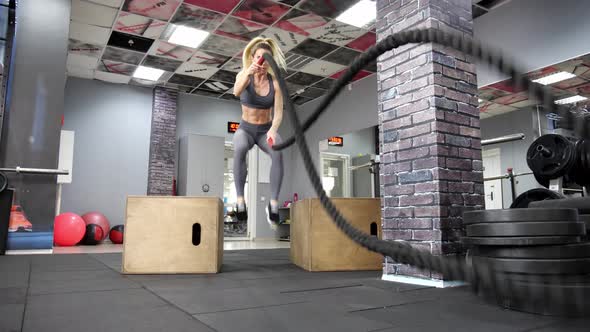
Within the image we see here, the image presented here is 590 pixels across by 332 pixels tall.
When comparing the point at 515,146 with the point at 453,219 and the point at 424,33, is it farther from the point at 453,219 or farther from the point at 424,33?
the point at 424,33

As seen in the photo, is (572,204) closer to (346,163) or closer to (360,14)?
(360,14)

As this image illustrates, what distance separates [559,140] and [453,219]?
39.7 inches

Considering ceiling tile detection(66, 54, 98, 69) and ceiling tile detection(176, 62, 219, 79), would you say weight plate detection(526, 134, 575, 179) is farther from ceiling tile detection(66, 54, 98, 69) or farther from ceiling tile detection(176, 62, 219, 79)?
ceiling tile detection(66, 54, 98, 69)

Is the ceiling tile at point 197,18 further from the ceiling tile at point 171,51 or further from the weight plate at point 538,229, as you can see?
the weight plate at point 538,229

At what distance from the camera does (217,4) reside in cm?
534

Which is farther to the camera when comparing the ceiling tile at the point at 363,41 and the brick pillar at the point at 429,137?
the ceiling tile at the point at 363,41

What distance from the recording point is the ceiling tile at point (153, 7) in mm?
5340

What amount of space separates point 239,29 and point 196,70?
6.06ft

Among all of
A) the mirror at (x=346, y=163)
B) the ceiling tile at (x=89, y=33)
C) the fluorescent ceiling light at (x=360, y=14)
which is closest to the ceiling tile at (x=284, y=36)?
the fluorescent ceiling light at (x=360, y=14)

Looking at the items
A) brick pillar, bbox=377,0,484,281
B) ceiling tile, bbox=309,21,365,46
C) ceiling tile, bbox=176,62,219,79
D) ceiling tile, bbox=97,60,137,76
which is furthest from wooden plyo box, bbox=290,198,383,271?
ceiling tile, bbox=97,60,137,76

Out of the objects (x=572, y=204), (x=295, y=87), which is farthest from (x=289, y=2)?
(x=572, y=204)

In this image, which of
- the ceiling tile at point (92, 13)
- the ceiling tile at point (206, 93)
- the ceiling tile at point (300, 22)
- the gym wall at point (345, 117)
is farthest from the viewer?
the ceiling tile at point (206, 93)

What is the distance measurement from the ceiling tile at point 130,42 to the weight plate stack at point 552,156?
5.58 metres

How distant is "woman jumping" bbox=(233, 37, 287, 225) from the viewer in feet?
7.26
